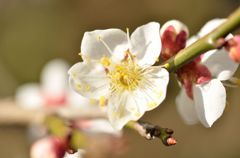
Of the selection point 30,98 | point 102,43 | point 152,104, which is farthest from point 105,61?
point 30,98

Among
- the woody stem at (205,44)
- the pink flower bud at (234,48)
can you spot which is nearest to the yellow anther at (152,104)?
the woody stem at (205,44)

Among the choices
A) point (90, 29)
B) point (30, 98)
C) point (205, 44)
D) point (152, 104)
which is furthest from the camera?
point (90, 29)

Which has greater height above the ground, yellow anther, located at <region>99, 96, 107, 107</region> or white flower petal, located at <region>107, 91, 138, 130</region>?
yellow anther, located at <region>99, 96, 107, 107</region>

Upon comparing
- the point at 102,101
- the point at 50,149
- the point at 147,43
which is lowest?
the point at 50,149

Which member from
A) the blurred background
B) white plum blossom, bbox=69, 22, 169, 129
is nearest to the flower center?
white plum blossom, bbox=69, 22, 169, 129

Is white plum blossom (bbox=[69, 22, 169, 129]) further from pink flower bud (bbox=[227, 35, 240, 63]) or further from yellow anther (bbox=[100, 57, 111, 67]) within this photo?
pink flower bud (bbox=[227, 35, 240, 63])

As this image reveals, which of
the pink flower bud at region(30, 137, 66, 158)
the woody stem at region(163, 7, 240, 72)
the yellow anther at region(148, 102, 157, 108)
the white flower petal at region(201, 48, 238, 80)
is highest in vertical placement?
the woody stem at region(163, 7, 240, 72)

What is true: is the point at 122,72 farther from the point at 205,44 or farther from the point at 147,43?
the point at 205,44
